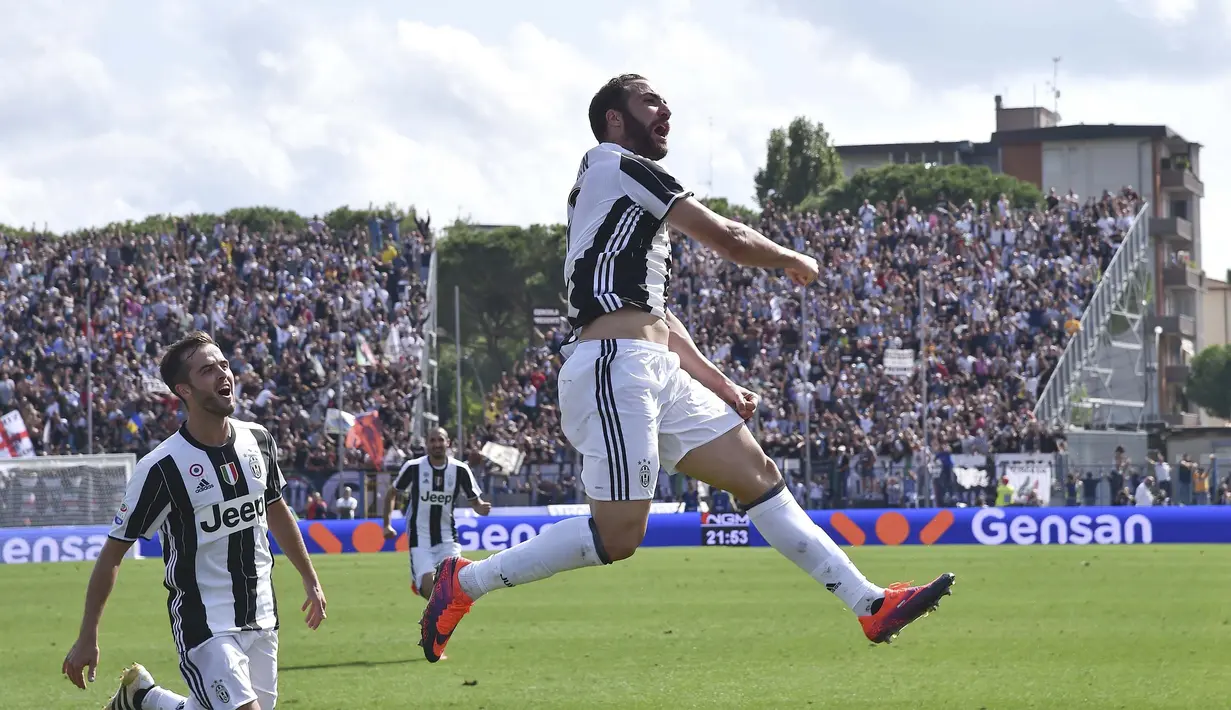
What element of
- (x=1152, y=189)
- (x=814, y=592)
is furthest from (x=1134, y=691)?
(x=1152, y=189)

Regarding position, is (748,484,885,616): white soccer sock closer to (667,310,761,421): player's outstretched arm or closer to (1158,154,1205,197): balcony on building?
(667,310,761,421): player's outstretched arm

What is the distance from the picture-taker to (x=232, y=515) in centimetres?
729

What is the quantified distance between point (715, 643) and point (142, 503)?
8920mm

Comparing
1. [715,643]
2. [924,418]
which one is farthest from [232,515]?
[924,418]

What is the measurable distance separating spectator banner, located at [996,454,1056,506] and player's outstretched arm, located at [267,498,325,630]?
31.4 m

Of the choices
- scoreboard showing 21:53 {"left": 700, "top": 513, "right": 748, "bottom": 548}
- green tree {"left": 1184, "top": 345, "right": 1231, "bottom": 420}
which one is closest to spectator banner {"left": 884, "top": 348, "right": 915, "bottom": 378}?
scoreboard showing 21:53 {"left": 700, "top": 513, "right": 748, "bottom": 548}

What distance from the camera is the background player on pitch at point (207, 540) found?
7133 millimetres

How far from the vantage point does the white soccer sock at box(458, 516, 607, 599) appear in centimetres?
678

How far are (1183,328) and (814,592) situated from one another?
188 ft

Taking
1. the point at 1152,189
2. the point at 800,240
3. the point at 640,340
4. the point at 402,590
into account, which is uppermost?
the point at 1152,189

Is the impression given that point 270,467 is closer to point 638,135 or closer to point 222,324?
point 638,135

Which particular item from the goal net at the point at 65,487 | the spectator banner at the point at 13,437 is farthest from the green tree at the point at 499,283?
the goal net at the point at 65,487

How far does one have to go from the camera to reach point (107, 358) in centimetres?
4606

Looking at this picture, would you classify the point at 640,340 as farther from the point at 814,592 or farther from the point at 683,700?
the point at 814,592
